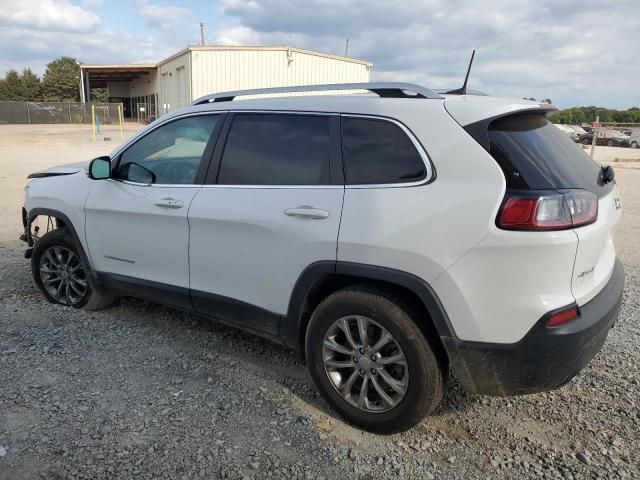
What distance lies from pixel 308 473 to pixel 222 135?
2109mm

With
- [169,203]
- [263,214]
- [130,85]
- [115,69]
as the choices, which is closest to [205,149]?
[169,203]

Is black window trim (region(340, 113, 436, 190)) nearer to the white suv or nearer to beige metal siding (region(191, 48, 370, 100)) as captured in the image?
the white suv

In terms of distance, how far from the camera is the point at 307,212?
9.53ft

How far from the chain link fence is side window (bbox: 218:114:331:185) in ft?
147

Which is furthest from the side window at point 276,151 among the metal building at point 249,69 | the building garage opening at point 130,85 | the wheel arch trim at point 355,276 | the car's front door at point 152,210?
the building garage opening at point 130,85

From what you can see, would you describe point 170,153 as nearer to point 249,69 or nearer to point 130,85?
point 249,69

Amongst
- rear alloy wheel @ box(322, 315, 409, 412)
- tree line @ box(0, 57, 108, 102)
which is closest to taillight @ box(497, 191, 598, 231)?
rear alloy wheel @ box(322, 315, 409, 412)

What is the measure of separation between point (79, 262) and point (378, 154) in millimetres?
2910

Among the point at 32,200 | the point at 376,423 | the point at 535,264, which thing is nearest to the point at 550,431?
the point at 376,423

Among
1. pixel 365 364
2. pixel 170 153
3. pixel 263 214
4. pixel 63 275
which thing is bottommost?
pixel 63 275

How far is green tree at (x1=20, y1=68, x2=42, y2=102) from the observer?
7244cm

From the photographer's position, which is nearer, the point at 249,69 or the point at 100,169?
the point at 100,169

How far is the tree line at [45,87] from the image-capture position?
2808 inches

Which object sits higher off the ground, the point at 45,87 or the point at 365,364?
the point at 45,87
